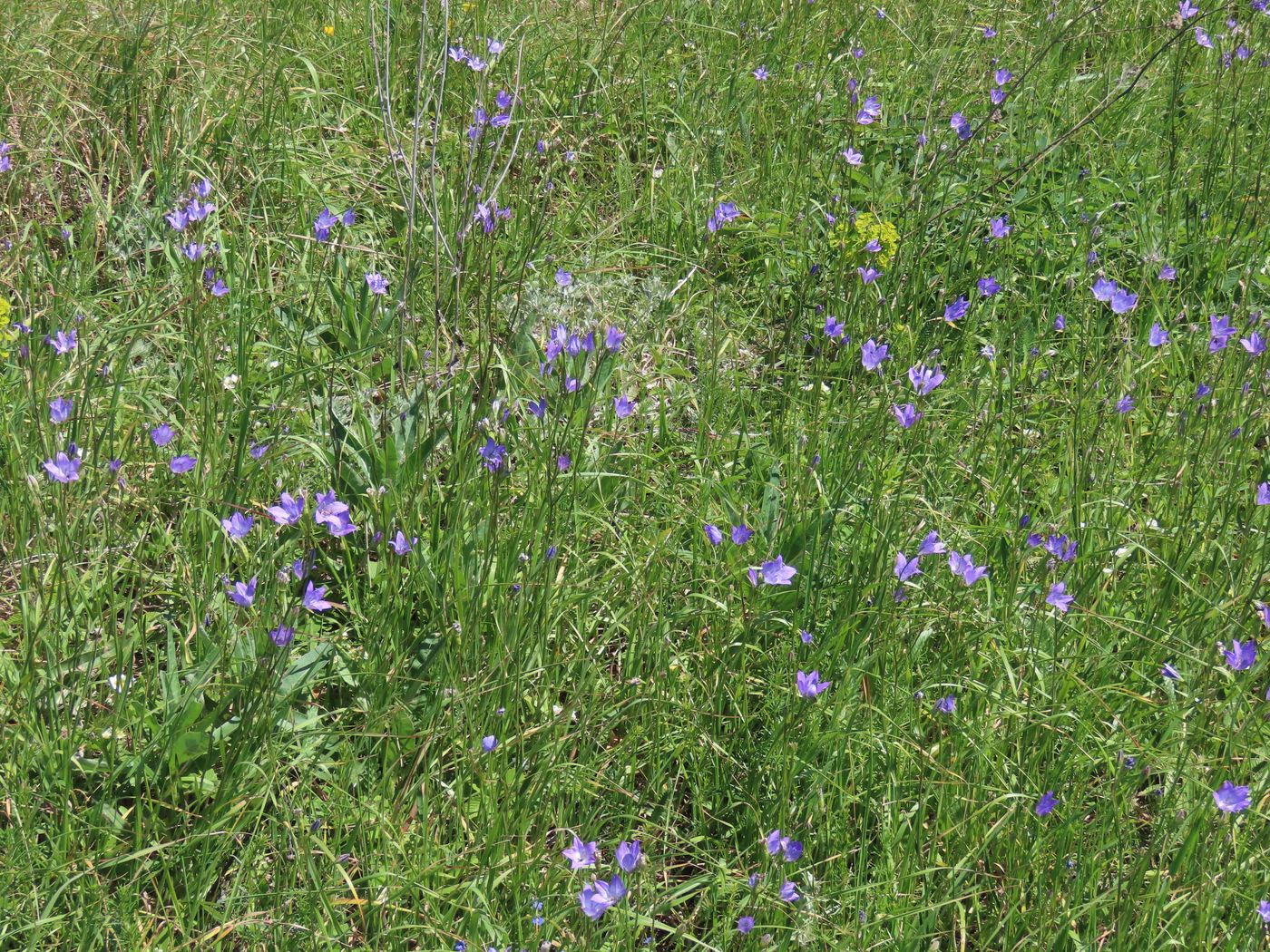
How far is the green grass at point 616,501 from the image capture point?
1.73 meters

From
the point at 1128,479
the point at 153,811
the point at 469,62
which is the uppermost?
the point at 469,62

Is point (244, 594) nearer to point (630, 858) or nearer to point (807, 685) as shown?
point (630, 858)

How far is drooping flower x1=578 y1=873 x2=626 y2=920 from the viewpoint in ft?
4.70

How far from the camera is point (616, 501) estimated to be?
245 centimetres

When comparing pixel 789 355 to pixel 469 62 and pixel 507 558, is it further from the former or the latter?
pixel 469 62

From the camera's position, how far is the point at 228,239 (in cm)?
299

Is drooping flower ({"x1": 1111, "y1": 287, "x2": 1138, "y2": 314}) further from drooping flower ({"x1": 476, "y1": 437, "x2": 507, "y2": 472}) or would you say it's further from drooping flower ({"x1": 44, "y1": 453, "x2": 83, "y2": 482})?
drooping flower ({"x1": 44, "y1": 453, "x2": 83, "y2": 482})

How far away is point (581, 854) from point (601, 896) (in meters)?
0.19

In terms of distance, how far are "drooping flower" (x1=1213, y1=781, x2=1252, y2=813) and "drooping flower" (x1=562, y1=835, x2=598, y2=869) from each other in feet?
2.88

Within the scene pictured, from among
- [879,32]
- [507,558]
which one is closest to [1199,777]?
[507,558]

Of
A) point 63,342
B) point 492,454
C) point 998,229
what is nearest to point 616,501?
point 492,454

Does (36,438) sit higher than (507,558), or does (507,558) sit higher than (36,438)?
(36,438)

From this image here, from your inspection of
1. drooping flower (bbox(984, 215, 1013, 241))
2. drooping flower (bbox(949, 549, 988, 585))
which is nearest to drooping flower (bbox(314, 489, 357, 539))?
drooping flower (bbox(949, 549, 988, 585))

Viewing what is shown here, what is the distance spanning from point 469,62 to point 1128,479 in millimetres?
2076
